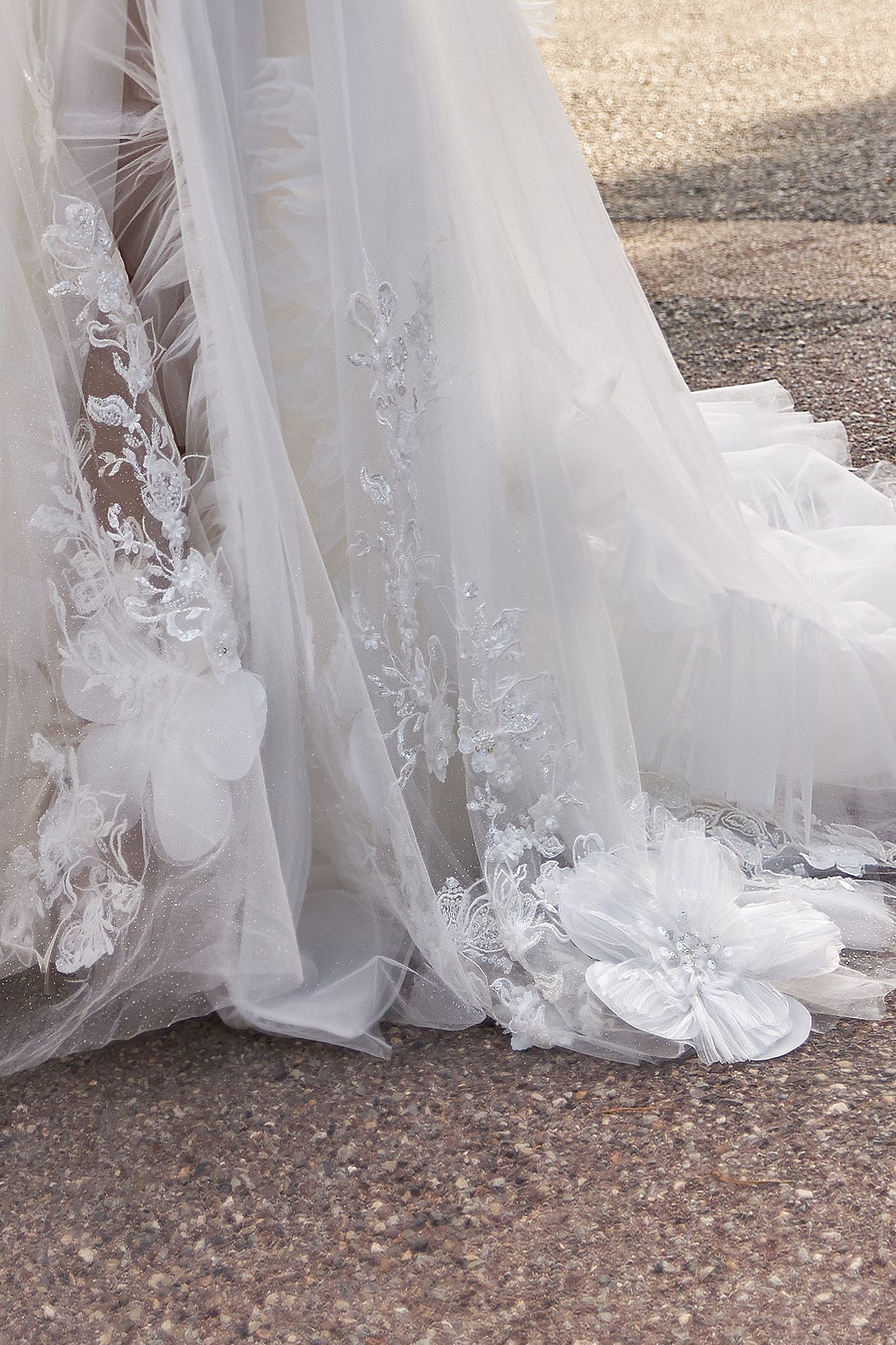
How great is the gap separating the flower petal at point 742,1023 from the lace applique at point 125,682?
0.52 meters

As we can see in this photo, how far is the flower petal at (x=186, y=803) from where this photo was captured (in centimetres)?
128

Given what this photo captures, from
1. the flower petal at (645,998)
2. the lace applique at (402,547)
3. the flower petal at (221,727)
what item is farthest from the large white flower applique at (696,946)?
the flower petal at (221,727)

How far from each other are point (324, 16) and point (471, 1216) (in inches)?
45.1

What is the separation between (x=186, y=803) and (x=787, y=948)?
62 centimetres

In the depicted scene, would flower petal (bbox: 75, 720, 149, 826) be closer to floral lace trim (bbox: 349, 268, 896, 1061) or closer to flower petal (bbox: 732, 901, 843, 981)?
floral lace trim (bbox: 349, 268, 896, 1061)

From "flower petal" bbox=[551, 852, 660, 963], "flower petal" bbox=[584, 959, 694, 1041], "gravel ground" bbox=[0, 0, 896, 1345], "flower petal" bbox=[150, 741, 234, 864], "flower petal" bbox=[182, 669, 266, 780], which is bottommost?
"gravel ground" bbox=[0, 0, 896, 1345]

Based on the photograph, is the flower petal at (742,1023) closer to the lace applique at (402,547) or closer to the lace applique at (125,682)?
the lace applique at (402,547)

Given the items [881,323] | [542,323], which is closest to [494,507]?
[542,323]

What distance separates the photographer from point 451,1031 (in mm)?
1383

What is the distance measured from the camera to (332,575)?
1440mm

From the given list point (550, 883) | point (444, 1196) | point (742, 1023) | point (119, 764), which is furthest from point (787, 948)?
point (119, 764)

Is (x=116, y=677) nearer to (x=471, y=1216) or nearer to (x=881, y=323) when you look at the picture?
(x=471, y=1216)

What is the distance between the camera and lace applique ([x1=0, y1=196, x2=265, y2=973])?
127 cm

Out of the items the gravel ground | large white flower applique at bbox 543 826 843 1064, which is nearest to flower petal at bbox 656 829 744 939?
large white flower applique at bbox 543 826 843 1064
